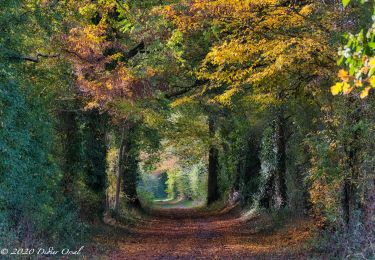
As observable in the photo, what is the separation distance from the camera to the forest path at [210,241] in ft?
45.4

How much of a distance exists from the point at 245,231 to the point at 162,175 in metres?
53.3

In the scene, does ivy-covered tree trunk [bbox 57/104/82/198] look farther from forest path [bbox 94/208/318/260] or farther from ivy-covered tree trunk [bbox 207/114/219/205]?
ivy-covered tree trunk [bbox 207/114/219/205]

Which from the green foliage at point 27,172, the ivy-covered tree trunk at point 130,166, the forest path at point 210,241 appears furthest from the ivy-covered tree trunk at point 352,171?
the ivy-covered tree trunk at point 130,166

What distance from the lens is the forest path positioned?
1384 centimetres

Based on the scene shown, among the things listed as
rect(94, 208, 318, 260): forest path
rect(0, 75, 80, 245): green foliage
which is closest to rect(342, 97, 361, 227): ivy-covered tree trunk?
rect(94, 208, 318, 260): forest path

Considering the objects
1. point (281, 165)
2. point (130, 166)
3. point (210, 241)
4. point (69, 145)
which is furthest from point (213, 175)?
point (69, 145)

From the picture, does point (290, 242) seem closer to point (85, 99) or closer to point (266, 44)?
point (266, 44)

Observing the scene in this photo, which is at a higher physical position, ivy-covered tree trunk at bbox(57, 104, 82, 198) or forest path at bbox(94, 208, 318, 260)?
ivy-covered tree trunk at bbox(57, 104, 82, 198)

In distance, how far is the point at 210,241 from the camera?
1728cm

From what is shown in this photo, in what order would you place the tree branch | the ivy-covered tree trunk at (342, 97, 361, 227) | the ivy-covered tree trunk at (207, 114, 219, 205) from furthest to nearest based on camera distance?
the ivy-covered tree trunk at (207, 114, 219, 205) < the tree branch < the ivy-covered tree trunk at (342, 97, 361, 227)

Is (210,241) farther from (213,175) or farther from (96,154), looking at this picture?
(213,175)

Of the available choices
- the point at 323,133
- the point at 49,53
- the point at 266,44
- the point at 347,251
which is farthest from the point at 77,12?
the point at 347,251

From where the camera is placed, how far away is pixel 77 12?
56.8 ft

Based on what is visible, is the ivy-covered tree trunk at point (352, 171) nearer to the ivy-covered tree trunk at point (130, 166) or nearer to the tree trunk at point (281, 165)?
the tree trunk at point (281, 165)
